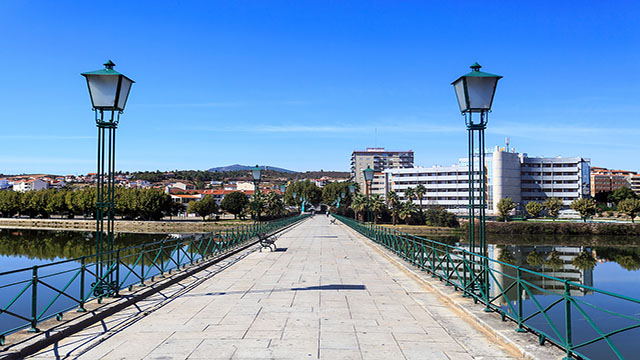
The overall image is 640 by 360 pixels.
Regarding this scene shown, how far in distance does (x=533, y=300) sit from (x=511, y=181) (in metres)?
101

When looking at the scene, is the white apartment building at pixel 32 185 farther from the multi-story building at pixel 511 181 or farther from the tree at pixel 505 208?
the tree at pixel 505 208

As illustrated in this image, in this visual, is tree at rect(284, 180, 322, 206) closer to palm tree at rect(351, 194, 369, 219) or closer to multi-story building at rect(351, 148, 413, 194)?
multi-story building at rect(351, 148, 413, 194)

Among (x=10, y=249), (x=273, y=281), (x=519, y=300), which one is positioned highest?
(x=519, y=300)

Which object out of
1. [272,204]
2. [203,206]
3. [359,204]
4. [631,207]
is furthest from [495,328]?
[631,207]

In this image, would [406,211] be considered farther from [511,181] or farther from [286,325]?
[286,325]

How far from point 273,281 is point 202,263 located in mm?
3836

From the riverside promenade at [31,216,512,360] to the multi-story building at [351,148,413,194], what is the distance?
150357 mm

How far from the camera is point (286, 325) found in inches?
275

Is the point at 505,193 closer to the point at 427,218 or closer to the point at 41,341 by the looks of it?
the point at 427,218

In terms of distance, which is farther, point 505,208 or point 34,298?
point 505,208

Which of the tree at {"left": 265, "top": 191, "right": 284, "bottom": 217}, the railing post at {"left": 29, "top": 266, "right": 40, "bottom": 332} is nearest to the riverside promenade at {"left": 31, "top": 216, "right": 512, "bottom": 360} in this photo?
the railing post at {"left": 29, "top": 266, "right": 40, "bottom": 332}


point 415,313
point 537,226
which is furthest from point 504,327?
point 537,226

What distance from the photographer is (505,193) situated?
9725 cm

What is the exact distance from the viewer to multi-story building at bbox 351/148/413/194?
6609 inches
